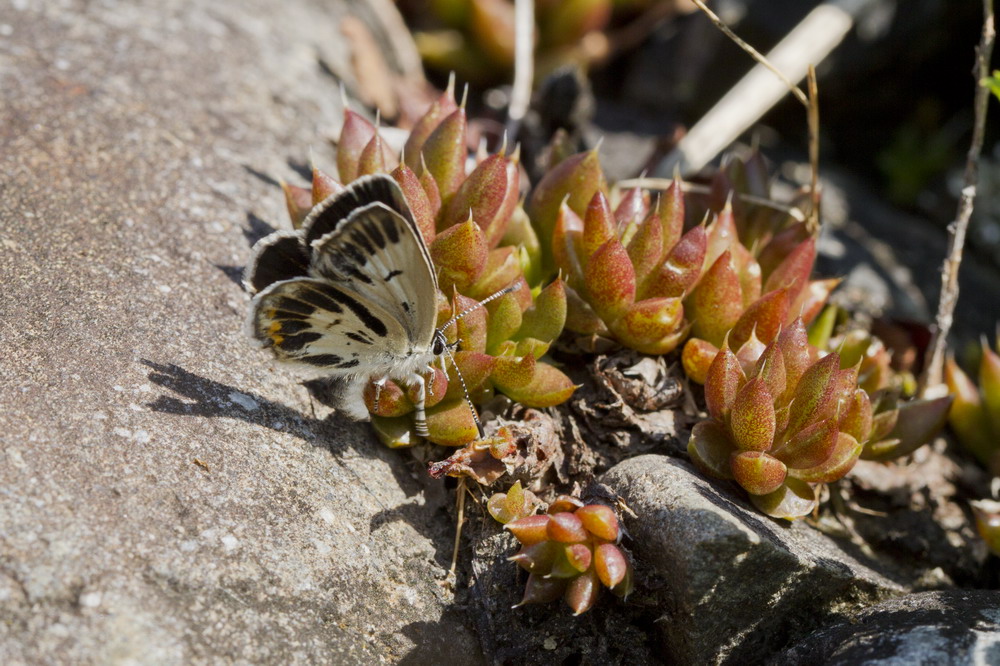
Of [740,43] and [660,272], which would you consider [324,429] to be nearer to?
[660,272]

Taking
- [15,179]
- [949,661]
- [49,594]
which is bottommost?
[49,594]

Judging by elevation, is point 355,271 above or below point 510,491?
above

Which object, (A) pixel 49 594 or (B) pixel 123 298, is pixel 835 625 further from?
(B) pixel 123 298

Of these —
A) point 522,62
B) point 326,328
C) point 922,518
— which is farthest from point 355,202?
point 522,62

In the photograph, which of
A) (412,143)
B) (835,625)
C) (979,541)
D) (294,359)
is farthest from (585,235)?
(979,541)

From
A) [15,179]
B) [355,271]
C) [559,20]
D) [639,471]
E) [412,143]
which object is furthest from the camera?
[559,20]
